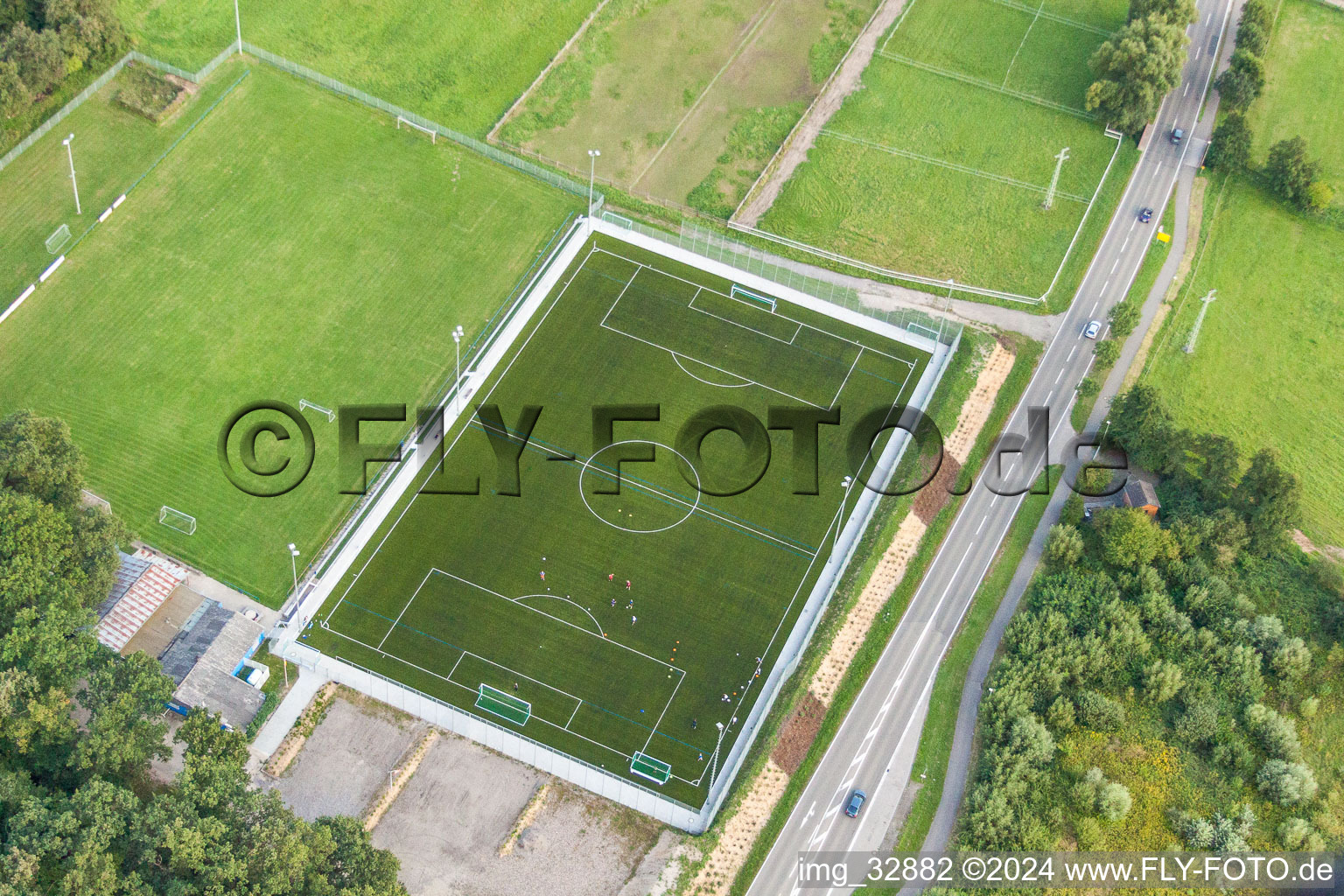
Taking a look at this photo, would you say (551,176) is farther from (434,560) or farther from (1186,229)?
(1186,229)

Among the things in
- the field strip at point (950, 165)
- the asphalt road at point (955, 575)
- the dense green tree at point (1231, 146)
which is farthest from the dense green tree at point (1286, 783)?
the dense green tree at point (1231, 146)

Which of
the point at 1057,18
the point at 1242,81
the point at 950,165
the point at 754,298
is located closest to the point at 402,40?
the point at 754,298

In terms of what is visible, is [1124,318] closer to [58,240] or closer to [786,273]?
[786,273]

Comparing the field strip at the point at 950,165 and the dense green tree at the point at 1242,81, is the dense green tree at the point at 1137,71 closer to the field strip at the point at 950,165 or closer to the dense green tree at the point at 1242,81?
the dense green tree at the point at 1242,81

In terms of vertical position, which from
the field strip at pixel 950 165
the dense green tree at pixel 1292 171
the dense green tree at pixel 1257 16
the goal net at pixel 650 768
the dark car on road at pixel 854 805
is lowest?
the goal net at pixel 650 768

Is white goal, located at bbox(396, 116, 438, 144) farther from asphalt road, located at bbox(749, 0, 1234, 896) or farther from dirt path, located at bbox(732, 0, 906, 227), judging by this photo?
asphalt road, located at bbox(749, 0, 1234, 896)

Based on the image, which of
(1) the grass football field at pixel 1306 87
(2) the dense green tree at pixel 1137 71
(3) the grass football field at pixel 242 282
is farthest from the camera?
(1) the grass football field at pixel 1306 87
